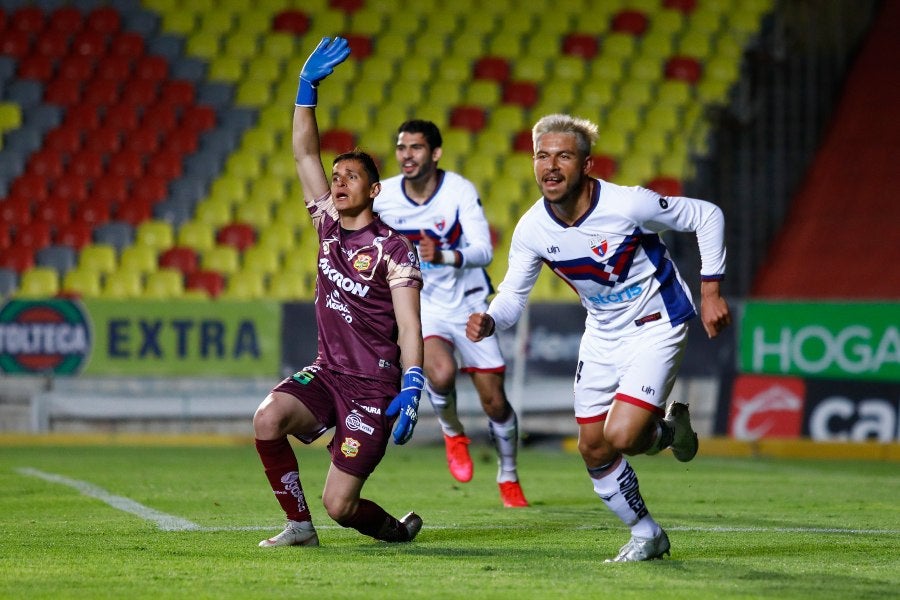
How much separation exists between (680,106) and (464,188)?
1131cm

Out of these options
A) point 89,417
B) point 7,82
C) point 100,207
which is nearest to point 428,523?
point 89,417

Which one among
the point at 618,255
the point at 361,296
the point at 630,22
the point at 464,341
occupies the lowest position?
the point at 464,341

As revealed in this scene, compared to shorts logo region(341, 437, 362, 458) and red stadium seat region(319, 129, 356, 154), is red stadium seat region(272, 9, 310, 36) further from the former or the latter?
shorts logo region(341, 437, 362, 458)

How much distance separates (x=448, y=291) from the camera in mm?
9625

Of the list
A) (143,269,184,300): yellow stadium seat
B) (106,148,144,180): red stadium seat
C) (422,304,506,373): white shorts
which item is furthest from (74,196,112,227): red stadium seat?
(422,304,506,373): white shorts

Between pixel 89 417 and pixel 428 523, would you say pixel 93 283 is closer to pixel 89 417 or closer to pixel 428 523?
pixel 89 417

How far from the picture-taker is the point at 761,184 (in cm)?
1905

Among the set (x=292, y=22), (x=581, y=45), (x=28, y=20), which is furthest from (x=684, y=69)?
(x=28, y=20)

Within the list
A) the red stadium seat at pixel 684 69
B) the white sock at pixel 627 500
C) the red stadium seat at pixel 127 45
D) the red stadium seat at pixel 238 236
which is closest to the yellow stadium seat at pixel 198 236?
the red stadium seat at pixel 238 236

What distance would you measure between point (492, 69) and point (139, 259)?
6125 millimetres

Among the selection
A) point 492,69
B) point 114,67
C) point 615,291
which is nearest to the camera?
point 615,291

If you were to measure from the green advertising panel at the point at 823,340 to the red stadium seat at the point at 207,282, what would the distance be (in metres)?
6.59

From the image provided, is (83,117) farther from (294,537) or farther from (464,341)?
(294,537)

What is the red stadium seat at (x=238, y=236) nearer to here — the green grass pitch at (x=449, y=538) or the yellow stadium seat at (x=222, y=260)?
the yellow stadium seat at (x=222, y=260)
